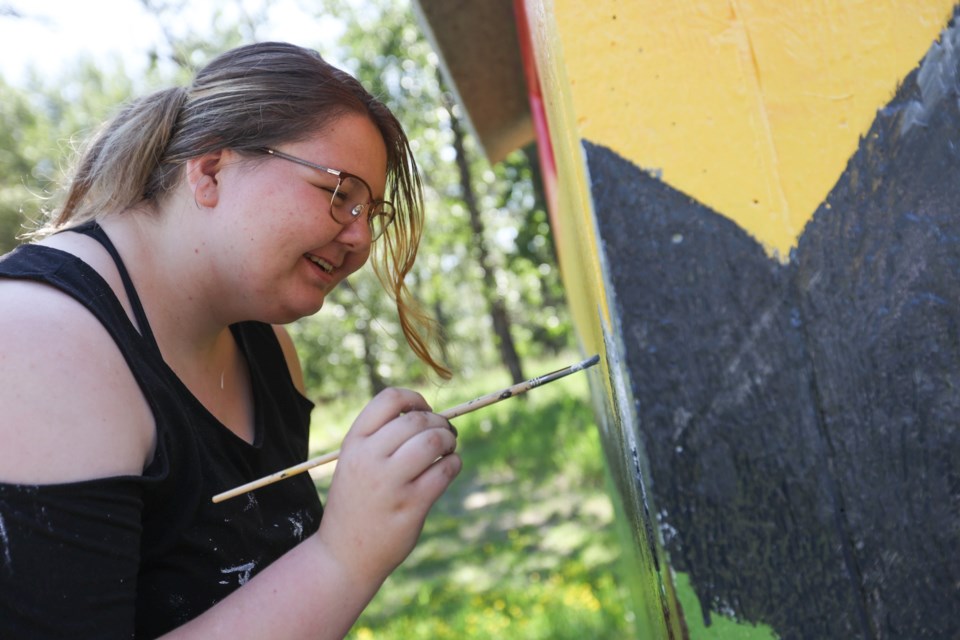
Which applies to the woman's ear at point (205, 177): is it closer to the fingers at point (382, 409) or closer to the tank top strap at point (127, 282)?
the tank top strap at point (127, 282)

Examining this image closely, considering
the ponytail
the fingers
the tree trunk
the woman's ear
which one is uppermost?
the tree trunk

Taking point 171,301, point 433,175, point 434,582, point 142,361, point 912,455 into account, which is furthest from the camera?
point 433,175

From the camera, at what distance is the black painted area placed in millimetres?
802

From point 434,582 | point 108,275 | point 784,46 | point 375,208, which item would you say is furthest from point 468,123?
point 784,46

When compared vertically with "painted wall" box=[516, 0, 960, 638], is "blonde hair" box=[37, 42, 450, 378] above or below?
above

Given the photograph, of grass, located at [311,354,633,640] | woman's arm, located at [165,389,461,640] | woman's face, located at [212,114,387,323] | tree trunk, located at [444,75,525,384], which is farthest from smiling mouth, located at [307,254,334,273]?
tree trunk, located at [444,75,525,384]

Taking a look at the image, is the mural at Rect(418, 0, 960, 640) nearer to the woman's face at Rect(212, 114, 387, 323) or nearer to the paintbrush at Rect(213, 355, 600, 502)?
the paintbrush at Rect(213, 355, 600, 502)

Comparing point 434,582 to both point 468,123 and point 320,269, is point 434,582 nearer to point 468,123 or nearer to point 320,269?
point 468,123

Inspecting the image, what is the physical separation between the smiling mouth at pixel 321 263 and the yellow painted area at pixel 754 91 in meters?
0.79

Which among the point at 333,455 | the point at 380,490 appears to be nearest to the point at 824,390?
the point at 380,490

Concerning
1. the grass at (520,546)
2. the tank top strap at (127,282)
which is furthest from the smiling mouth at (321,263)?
the grass at (520,546)

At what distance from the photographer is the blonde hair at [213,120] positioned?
4.95ft

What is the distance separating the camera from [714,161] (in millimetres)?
836

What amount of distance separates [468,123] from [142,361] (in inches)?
163
